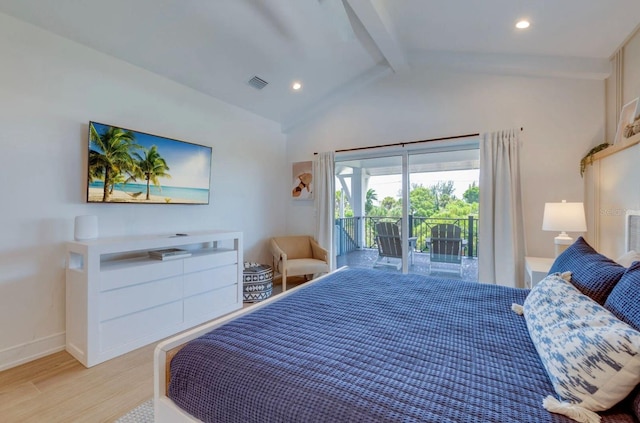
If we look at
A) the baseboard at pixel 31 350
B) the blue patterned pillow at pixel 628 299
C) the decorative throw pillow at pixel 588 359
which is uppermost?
the blue patterned pillow at pixel 628 299

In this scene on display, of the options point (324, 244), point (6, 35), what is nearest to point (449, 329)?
point (324, 244)

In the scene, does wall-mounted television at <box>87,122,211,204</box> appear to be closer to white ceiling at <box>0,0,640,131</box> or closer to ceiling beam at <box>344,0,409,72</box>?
white ceiling at <box>0,0,640,131</box>

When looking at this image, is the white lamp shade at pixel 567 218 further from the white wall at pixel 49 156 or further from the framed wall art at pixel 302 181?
the white wall at pixel 49 156

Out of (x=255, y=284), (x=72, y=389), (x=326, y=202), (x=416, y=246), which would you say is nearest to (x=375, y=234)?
(x=416, y=246)

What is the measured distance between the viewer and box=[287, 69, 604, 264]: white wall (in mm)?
2971

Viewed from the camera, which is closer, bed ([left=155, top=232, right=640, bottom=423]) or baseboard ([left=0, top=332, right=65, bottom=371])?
bed ([left=155, top=232, right=640, bottom=423])

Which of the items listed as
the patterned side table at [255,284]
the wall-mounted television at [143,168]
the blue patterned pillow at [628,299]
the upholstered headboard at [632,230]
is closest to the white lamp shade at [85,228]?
the wall-mounted television at [143,168]

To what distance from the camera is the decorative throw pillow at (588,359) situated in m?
0.77

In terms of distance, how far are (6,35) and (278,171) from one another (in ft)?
10.4

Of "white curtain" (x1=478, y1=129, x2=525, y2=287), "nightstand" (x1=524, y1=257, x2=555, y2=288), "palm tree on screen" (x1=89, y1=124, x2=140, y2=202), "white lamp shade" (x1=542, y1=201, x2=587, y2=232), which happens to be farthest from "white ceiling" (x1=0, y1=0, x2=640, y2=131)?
"nightstand" (x1=524, y1=257, x2=555, y2=288)

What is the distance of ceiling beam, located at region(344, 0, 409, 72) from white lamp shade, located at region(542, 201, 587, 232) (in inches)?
89.0

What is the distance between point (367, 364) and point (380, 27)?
2.88 m

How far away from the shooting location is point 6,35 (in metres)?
2.12

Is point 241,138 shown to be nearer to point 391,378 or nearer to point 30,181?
point 30,181
